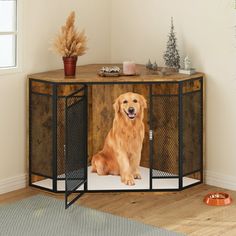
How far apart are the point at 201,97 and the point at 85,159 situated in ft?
3.28

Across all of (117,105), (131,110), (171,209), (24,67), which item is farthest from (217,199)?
(24,67)

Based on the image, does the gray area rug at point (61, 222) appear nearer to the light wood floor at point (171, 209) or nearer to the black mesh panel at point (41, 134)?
the light wood floor at point (171, 209)

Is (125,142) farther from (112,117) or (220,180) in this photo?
(220,180)

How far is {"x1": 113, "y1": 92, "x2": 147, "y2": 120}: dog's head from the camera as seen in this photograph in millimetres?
4828

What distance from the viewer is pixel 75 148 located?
4.64m

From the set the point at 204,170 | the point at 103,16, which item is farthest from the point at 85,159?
the point at 103,16

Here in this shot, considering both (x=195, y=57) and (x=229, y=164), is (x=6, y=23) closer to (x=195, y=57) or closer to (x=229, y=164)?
(x=195, y=57)

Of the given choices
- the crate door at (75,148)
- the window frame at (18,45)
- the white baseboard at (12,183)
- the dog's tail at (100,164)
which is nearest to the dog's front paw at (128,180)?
the dog's tail at (100,164)

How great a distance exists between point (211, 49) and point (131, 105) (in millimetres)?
751

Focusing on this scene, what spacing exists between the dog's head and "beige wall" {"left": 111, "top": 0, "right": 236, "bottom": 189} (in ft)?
1.84

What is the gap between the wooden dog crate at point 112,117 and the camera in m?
4.77

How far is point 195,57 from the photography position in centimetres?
511

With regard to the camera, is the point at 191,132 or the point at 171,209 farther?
the point at 191,132

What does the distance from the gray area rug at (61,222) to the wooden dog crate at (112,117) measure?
211mm
